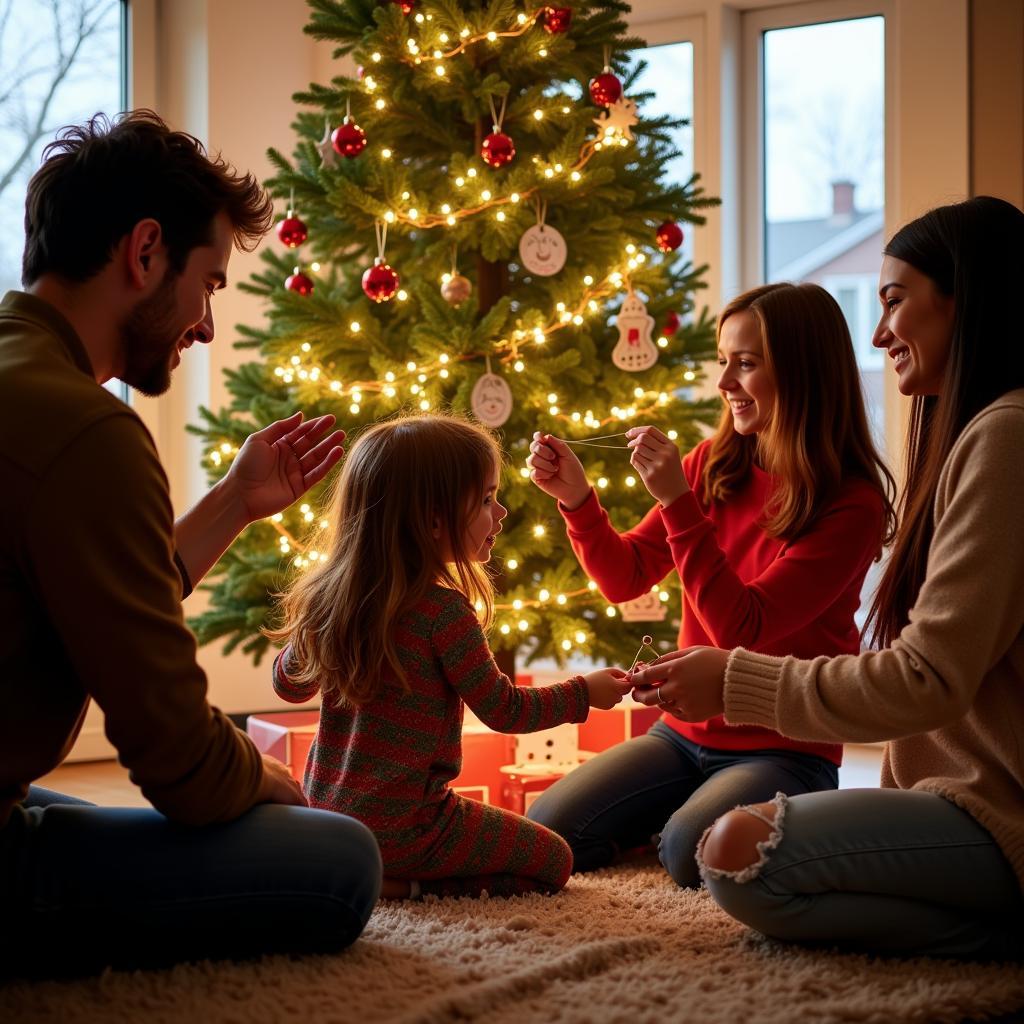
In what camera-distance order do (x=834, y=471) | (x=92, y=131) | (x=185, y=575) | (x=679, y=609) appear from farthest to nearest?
(x=679, y=609), (x=834, y=471), (x=185, y=575), (x=92, y=131)

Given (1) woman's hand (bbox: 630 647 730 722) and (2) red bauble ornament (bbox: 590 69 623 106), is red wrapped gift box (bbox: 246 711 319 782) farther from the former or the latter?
(2) red bauble ornament (bbox: 590 69 623 106)

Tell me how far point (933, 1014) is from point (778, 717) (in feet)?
1.19

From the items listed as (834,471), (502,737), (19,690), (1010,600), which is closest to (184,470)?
(502,737)

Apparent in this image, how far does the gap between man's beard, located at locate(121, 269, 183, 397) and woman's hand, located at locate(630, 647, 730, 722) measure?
2.43 feet

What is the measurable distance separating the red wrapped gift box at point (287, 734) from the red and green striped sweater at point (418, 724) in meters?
0.63

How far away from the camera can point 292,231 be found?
2578mm

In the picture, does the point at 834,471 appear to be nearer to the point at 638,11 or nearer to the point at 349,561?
the point at 349,561

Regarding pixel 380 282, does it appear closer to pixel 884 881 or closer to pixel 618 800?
pixel 618 800

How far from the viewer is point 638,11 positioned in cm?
389

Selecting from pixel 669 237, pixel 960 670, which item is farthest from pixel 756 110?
pixel 960 670

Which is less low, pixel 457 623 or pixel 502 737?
pixel 457 623

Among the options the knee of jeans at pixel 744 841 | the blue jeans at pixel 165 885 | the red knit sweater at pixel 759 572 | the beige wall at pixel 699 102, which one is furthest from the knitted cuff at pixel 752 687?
the beige wall at pixel 699 102

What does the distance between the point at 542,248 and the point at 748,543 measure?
82 centimetres

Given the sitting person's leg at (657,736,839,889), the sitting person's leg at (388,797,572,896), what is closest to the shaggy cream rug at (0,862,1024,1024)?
the sitting person's leg at (388,797,572,896)
